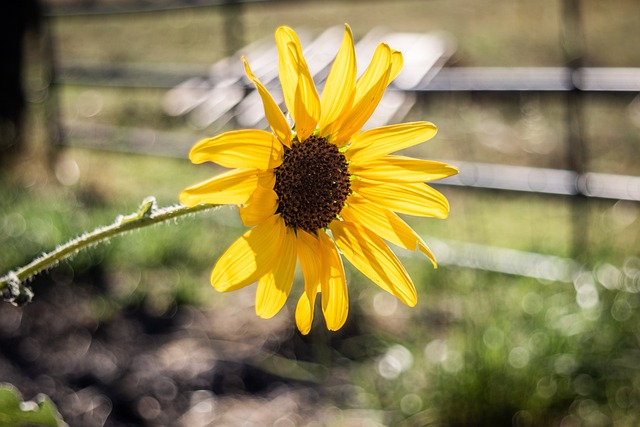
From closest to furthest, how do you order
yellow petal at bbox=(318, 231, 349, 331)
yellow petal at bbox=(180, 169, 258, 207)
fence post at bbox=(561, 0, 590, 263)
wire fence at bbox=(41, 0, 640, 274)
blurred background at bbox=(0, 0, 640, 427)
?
yellow petal at bbox=(180, 169, 258, 207), yellow petal at bbox=(318, 231, 349, 331), blurred background at bbox=(0, 0, 640, 427), wire fence at bbox=(41, 0, 640, 274), fence post at bbox=(561, 0, 590, 263)

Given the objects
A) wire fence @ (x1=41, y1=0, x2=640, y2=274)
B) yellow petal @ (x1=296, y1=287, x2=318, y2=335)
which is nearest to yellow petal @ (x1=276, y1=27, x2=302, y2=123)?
yellow petal @ (x1=296, y1=287, x2=318, y2=335)

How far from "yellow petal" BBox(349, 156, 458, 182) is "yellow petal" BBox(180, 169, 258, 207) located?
0.22 meters

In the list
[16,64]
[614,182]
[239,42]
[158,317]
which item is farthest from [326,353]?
[16,64]

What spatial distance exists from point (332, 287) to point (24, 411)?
472 millimetres

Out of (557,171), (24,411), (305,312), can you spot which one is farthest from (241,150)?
(557,171)

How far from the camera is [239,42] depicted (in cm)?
529

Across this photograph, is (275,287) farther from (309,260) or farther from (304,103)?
(304,103)

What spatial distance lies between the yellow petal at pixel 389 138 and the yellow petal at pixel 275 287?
0.21 metres

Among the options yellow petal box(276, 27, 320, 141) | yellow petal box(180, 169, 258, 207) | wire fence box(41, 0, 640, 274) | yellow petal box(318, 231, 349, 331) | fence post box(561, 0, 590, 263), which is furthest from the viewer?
fence post box(561, 0, 590, 263)

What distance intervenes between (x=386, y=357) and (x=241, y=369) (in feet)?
1.85

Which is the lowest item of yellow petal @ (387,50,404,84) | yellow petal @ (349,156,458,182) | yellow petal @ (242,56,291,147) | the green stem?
the green stem

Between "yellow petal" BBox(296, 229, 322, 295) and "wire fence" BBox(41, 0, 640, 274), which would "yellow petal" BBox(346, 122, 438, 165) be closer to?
"yellow petal" BBox(296, 229, 322, 295)

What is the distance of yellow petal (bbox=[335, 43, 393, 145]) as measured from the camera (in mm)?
1202

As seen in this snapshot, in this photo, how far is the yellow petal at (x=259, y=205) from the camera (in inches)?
44.9
